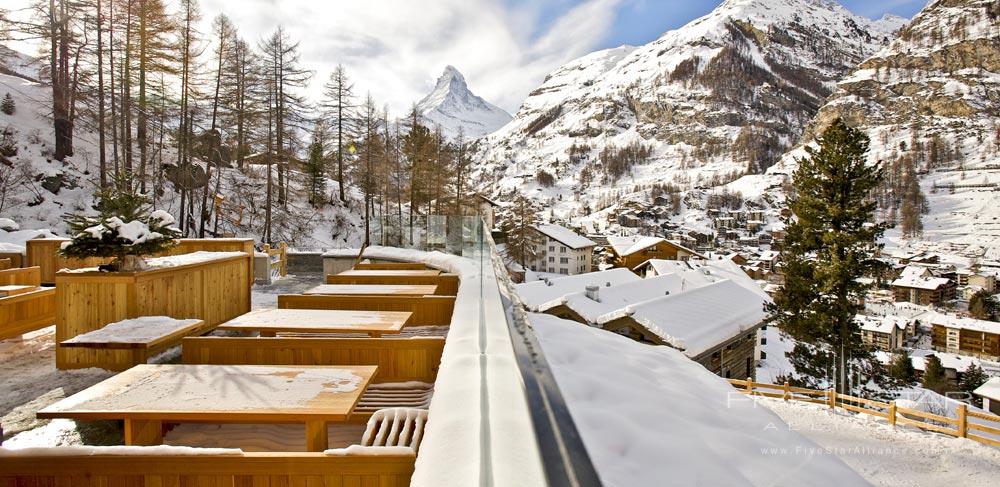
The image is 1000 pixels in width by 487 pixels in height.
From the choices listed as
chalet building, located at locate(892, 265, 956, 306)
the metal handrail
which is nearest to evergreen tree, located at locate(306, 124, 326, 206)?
the metal handrail

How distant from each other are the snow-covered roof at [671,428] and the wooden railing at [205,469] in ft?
2.83

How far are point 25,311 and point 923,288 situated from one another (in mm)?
77405

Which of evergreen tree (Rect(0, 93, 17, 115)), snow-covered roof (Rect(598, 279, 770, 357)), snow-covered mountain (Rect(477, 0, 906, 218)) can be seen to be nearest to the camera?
snow-covered roof (Rect(598, 279, 770, 357))

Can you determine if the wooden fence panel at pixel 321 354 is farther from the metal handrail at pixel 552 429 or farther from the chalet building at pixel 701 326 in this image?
the chalet building at pixel 701 326

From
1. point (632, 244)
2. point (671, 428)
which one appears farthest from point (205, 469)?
point (632, 244)

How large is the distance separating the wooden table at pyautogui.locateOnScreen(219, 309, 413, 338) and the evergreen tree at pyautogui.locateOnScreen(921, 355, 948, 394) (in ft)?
117

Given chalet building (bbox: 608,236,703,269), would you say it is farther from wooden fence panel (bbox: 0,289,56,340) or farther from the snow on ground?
wooden fence panel (bbox: 0,289,56,340)

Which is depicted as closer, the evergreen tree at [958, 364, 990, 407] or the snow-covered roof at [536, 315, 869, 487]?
the snow-covered roof at [536, 315, 869, 487]

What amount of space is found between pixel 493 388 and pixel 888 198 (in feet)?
464

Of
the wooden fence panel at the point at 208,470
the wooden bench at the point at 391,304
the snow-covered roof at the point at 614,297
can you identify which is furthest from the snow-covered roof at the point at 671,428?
the snow-covered roof at the point at 614,297

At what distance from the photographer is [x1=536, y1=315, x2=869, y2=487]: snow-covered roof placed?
243cm

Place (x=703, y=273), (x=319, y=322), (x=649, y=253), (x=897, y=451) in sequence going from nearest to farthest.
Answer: (x=319, y=322) < (x=897, y=451) < (x=703, y=273) < (x=649, y=253)

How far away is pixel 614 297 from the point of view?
21891mm

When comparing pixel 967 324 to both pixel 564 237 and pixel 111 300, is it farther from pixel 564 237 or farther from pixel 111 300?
pixel 111 300
